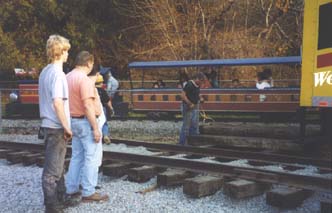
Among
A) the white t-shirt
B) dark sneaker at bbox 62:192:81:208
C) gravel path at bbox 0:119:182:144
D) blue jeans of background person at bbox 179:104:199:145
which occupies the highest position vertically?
the white t-shirt

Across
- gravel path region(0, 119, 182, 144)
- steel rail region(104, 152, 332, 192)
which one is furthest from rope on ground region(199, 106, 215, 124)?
steel rail region(104, 152, 332, 192)

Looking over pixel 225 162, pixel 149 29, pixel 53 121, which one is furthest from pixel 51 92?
pixel 149 29

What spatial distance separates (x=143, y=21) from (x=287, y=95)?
1380 centimetres

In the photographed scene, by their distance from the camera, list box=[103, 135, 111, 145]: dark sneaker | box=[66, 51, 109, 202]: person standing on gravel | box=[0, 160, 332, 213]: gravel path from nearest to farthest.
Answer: box=[0, 160, 332, 213]: gravel path
box=[66, 51, 109, 202]: person standing on gravel
box=[103, 135, 111, 145]: dark sneaker

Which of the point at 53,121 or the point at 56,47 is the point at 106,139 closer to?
the point at 53,121

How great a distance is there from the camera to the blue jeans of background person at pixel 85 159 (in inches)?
240

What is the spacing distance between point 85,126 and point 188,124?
5559 millimetres

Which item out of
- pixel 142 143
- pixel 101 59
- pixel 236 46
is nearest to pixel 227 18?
pixel 236 46

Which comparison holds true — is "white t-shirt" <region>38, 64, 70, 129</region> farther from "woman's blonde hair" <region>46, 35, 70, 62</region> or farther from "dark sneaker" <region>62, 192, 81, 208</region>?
"dark sneaker" <region>62, 192, 81, 208</region>

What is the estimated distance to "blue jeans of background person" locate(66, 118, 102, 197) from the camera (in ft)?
20.0

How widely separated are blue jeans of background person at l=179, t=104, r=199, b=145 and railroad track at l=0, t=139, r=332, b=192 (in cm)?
111

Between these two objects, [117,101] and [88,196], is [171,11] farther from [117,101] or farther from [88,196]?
[88,196]

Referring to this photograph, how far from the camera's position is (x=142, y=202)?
6.04 m

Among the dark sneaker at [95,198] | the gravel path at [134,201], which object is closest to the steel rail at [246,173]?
the gravel path at [134,201]
